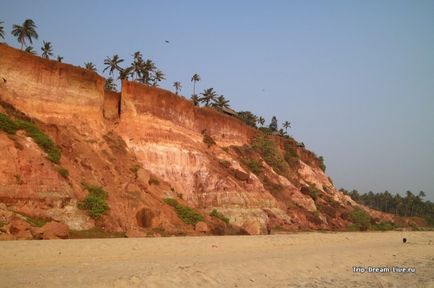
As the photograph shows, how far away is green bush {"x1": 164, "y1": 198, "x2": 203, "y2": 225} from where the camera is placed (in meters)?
26.8

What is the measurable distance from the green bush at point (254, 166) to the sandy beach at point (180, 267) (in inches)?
1023

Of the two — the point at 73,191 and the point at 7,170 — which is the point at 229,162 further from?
the point at 7,170

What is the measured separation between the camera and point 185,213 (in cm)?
2733

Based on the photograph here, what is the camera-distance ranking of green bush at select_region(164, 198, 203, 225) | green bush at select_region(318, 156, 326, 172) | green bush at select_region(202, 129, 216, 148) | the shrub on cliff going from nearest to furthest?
the shrub on cliff < green bush at select_region(164, 198, 203, 225) < green bush at select_region(202, 129, 216, 148) < green bush at select_region(318, 156, 326, 172)

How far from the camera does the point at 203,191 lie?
34.9 m

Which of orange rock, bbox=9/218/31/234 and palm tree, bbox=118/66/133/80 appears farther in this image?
palm tree, bbox=118/66/133/80

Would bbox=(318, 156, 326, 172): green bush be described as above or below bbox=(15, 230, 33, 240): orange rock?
above

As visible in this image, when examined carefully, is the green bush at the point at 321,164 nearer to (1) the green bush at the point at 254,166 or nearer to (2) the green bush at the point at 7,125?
(1) the green bush at the point at 254,166


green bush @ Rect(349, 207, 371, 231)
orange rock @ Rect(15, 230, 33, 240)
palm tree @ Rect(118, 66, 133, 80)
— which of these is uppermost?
palm tree @ Rect(118, 66, 133, 80)

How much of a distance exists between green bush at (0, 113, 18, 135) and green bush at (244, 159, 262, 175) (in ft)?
86.5

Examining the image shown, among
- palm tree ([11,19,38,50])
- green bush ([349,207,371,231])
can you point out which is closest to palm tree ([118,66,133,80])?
palm tree ([11,19,38,50])

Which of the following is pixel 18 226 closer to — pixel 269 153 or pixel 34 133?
pixel 34 133

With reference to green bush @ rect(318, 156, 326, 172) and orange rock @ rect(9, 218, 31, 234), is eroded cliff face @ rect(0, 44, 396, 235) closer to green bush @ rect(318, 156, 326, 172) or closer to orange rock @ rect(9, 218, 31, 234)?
orange rock @ rect(9, 218, 31, 234)

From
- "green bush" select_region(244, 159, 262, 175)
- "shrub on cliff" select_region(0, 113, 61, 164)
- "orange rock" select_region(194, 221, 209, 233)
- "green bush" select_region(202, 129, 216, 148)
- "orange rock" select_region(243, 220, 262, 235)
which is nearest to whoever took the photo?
"shrub on cliff" select_region(0, 113, 61, 164)
